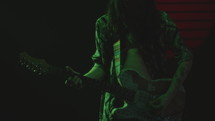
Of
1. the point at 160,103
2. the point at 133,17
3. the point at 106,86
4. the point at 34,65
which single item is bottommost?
the point at 160,103

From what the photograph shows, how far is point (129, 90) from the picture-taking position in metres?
2.06

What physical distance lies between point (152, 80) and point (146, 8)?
1.71 ft

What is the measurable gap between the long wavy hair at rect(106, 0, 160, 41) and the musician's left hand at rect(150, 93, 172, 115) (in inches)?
18.2

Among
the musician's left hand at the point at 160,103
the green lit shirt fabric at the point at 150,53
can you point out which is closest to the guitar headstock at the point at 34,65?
the green lit shirt fabric at the point at 150,53

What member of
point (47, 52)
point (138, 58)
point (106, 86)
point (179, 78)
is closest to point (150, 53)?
point (138, 58)

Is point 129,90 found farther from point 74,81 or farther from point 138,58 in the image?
point 74,81

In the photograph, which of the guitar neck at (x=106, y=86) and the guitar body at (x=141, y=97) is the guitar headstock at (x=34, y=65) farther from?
the guitar body at (x=141, y=97)

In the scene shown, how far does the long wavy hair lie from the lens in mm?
2260

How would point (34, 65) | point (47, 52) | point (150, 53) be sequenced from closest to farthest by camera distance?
point (34, 65), point (150, 53), point (47, 52)

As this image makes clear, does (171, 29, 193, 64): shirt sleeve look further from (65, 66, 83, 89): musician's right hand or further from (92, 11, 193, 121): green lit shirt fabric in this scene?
(65, 66, 83, 89): musician's right hand

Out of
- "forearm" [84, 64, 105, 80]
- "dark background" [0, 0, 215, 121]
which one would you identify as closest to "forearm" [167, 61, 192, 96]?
"forearm" [84, 64, 105, 80]

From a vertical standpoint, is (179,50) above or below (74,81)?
above

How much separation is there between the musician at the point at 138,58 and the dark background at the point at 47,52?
747 millimetres

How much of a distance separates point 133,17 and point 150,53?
0.93 ft
